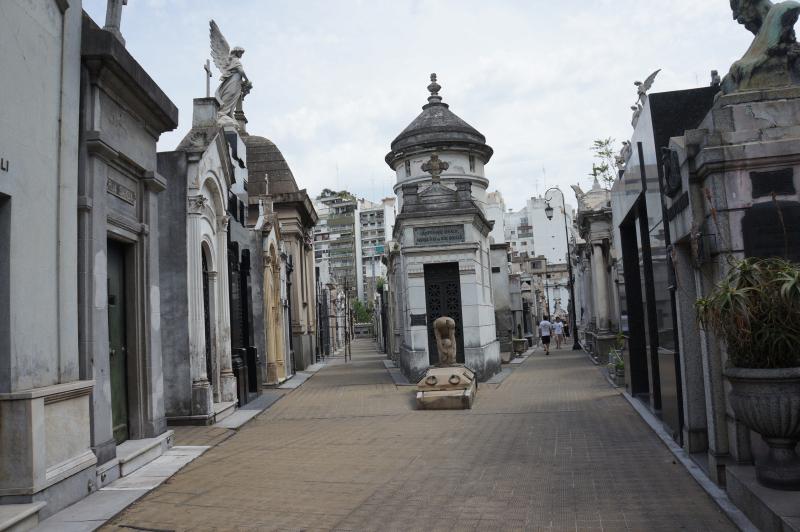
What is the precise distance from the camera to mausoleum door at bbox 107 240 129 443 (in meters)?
7.35

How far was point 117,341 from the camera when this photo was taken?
7512 mm

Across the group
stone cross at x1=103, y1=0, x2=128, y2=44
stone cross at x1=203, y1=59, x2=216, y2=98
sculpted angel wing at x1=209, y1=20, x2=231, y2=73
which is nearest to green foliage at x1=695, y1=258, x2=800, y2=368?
stone cross at x1=103, y1=0, x2=128, y2=44

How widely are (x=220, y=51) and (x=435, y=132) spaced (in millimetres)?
9072

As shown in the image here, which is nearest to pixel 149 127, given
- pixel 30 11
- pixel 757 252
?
pixel 30 11

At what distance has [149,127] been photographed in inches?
318

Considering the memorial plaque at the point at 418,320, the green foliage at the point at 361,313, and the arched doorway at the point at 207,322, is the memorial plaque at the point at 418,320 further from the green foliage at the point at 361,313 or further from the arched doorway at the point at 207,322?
the green foliage at the point at 361,313

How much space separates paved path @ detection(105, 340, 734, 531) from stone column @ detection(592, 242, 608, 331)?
9.32 metres

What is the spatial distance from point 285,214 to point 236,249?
35.2ft

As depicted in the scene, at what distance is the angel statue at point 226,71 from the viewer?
15383mm

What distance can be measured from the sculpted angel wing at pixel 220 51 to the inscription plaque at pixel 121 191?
863cm

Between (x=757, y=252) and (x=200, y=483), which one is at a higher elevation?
(x=757, y=252)

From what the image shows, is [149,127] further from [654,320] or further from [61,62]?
[654,320]

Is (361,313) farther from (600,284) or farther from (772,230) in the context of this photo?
(772,230)

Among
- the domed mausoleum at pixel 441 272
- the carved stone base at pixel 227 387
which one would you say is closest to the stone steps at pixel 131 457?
the carved stone base at pixel 227 387
